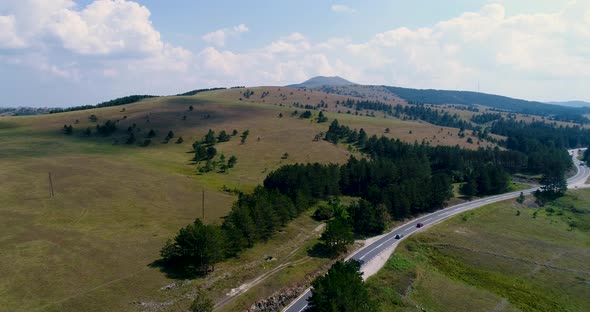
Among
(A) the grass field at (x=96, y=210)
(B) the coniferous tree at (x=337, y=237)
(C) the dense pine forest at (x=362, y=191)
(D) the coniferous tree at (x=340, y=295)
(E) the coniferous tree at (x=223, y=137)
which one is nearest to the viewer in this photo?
(D) the coniferous tree at (x=340, y=295)

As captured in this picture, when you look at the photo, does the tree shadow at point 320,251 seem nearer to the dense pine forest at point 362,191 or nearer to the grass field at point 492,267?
the dense pine forest at point 362,191

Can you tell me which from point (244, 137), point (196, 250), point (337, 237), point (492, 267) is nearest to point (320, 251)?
point (337, 237)

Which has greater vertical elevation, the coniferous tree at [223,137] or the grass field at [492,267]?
the coniferous tree at [223,137]

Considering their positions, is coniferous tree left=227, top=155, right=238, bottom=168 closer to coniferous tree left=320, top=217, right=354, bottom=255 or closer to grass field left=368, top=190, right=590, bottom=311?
coniferous tree left=320, top=217, right=354, bottom=255

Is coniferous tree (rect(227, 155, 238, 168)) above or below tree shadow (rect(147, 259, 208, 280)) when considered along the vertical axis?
above

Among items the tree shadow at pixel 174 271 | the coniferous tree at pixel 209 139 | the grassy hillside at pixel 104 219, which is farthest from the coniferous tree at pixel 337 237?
the coniferous tree at pixel 209 139

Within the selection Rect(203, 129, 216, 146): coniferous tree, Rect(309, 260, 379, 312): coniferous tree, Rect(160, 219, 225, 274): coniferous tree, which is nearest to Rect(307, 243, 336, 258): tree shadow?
Rect(160, 219, 225, 274): coniferous tree

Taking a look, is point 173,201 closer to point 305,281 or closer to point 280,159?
point 305,281

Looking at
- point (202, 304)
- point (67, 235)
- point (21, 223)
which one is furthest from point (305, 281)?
point (21, 223)

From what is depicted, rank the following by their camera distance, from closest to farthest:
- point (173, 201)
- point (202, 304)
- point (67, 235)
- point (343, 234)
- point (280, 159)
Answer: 1. point (202, 304)
2. point (67, 235)
3. point (343, 234)
4. point (173, 201)
5. point (280, 159)
